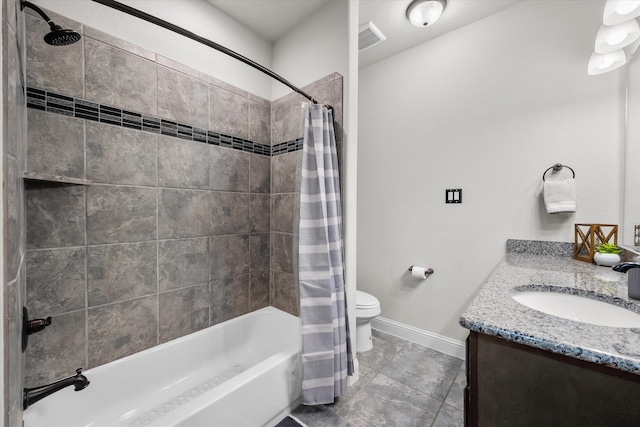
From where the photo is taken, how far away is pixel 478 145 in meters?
1.89

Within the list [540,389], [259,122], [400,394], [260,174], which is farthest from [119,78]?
[400,394]

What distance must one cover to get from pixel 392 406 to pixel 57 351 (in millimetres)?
1761

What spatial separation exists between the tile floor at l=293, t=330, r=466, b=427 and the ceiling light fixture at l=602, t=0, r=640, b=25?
211 centimetres

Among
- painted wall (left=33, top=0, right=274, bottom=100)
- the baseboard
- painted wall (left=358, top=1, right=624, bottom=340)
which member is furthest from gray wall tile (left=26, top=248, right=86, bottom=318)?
the baseboard

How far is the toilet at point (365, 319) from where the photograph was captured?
196 cm

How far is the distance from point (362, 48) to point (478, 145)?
1287 millimetres

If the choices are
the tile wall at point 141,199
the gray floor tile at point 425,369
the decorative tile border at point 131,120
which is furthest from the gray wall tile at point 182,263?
the gray floor tile at point 425,369

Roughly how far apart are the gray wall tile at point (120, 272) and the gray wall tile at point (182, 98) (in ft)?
2.63

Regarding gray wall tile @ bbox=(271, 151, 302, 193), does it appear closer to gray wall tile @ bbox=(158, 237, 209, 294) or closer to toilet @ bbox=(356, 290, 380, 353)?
gray wall tile @ bbox=(158, 237, 209, 294)

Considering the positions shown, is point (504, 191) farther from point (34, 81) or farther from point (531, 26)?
point (34, 81)

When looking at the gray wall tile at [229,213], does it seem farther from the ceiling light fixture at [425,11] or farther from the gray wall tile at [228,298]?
the ceiling light fixture at [425,11]

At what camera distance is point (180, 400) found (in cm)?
140

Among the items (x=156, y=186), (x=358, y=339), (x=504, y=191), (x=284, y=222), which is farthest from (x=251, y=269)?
(x=504, y=191)

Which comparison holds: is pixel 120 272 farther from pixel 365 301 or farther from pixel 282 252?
pixel 365 301
